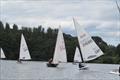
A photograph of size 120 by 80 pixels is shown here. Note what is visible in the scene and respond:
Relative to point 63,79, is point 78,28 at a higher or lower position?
higher

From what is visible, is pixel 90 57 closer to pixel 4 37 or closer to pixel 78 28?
pixel 78 28

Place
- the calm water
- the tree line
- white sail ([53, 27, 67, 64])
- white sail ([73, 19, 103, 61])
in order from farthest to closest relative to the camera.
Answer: the tree line, white sail ([53, 27, 67, 64]), white sail ([73, 19, 103, 61]), the calm water

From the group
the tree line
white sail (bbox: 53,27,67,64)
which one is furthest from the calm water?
the tree line

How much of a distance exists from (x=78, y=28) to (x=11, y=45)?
108 metres

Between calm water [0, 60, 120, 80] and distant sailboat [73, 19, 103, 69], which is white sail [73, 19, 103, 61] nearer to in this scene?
distant sailboat [73, 19, 103, 69]

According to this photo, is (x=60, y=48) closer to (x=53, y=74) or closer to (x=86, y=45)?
(x=53, y=74)

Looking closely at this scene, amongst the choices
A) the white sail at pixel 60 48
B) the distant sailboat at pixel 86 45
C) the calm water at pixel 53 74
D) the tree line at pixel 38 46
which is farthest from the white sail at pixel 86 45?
the tree line at pixel 38 46

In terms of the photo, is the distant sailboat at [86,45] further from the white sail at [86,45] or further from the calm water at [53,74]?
the calm water at [53,74]

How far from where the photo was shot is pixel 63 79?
2125 inches

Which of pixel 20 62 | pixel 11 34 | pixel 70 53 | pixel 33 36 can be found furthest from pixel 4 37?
pixel 20 62

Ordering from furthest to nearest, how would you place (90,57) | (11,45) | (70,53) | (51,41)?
(51,41) → (11,45) → (70,53) → (90,57)

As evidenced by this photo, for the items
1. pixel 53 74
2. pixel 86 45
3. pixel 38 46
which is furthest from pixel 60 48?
pixel 38 46

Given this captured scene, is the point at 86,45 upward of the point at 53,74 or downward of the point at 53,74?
upward

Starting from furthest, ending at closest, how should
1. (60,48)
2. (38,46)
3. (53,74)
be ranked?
(38,46) → (60,48) → (53,74)
